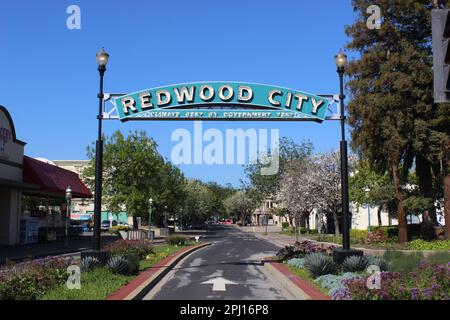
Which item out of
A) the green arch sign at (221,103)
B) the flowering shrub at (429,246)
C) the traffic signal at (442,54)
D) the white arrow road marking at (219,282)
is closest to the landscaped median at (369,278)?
the white arrow road marking at (219,282)

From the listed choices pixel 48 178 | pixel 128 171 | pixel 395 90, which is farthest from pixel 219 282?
pixel 128 171

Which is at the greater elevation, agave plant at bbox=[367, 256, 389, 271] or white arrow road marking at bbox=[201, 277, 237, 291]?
agave plant at bbox=[367, 256, 389, 271]

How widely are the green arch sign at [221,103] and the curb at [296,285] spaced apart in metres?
5.04

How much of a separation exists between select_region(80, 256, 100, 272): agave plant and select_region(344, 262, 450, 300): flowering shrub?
7628 mm

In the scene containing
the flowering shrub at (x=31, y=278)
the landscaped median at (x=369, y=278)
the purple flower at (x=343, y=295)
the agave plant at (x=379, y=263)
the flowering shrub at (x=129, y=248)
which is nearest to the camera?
the landscaped median at (x=369, y=278)

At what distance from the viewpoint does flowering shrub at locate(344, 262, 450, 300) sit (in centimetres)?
875

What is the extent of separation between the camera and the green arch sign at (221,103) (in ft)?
55.8

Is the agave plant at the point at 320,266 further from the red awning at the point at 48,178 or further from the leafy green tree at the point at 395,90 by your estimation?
the red awning at the point at 48,178

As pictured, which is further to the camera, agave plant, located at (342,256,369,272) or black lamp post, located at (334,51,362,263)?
black lamp post, located at (334,51,362,263)

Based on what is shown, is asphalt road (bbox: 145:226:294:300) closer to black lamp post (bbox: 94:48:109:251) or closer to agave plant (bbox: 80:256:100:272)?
agave plant (bbox: 80:256:100:272)

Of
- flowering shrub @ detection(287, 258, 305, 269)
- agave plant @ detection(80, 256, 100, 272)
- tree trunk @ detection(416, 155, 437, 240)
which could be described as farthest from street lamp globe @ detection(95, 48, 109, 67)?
tree trunk @ detection(416, 155, 437, 240)

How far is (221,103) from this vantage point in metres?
17.1

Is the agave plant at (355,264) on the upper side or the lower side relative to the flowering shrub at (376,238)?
upper

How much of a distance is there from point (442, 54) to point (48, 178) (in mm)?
34368
